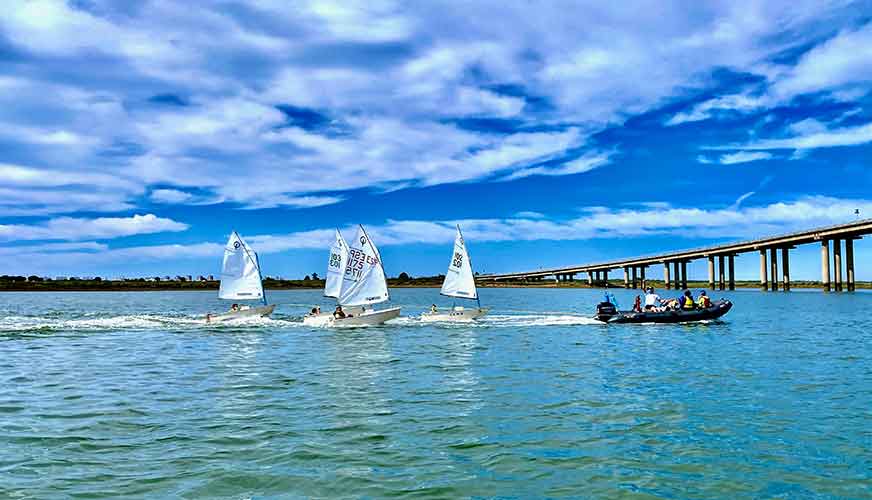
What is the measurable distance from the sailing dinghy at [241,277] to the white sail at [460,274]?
52.5ft

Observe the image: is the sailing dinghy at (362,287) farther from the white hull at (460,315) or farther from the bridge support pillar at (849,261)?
the bridge support pillar at (849,261)

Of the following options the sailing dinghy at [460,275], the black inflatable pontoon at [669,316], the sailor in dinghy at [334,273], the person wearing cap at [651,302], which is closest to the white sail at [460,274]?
the sailing dinghy at [460,275]

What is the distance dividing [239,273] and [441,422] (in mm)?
47283

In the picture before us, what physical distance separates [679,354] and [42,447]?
26.2 metres

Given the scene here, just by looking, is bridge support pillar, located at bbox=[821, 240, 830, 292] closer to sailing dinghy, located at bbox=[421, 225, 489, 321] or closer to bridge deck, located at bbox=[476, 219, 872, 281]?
bridge deck, located at bbox=[476, 219, 872, 281]

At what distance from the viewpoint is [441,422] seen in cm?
1744

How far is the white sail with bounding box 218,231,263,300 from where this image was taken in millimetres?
60812

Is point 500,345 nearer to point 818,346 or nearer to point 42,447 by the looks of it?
point 818,346

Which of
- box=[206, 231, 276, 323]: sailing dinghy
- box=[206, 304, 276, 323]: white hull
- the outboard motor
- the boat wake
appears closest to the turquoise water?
the outboard motor

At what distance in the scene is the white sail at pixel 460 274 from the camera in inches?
2154

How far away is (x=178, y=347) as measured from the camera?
125 ft

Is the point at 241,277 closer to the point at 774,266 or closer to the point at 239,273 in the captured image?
the point at 239,273

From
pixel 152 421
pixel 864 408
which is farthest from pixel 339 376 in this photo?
pixel 864 408

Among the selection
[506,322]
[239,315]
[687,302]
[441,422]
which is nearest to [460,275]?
[506,322]
